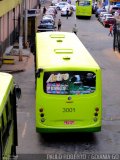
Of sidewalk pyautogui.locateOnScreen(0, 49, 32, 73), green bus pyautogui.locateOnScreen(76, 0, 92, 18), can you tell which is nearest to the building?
Answer: sidewalk pyautogui.locateOnScreen(0, 49, 32, 73)

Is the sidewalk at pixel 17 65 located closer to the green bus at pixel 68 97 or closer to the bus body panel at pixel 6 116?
the green bus at pixel 68 97

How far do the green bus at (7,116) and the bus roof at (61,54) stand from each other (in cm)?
293

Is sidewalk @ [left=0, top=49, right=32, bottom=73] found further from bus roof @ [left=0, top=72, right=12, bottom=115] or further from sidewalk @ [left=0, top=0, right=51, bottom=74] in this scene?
bus roof @ [left=0, top=72, right=12, bottom=115]

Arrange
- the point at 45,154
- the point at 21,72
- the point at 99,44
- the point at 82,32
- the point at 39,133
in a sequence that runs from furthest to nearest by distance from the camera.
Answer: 1. the point at 82,32
2. the point at 99,44
3. the point at 21,72
4. the point at 39,133
5. the point at 45,154

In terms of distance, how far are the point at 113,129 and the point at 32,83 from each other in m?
9.21

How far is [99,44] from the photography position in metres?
44.2

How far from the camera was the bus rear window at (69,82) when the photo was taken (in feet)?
49.6

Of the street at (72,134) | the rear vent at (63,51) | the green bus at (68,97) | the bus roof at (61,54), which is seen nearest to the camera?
the green bus at (68,97)

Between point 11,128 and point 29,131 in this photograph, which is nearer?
point 11,128

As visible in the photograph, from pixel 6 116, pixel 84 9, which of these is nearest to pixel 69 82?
pixel 6 116

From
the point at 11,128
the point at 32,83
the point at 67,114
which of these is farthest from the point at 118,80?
the point at 11,128

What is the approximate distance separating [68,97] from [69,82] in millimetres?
459

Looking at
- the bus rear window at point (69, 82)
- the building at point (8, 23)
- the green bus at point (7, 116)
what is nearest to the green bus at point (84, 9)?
the building at point (8, 23)

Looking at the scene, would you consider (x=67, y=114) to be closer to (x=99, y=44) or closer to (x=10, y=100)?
(x=10, y=100)
